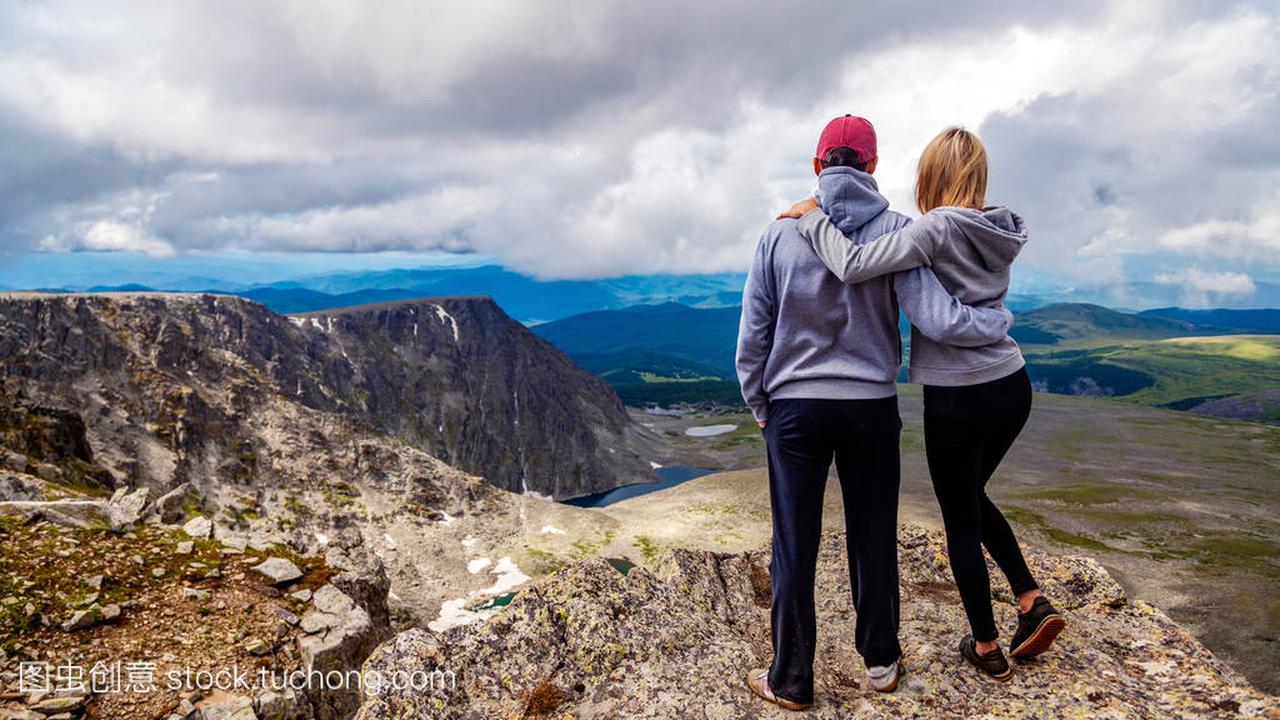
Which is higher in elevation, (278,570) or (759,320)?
(759,320)

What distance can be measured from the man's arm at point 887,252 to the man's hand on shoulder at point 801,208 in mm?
579

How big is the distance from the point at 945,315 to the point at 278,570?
15333mm

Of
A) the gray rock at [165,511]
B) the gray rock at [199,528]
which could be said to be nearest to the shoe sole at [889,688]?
the gray rock at [199,528]

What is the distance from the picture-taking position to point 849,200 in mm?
6457

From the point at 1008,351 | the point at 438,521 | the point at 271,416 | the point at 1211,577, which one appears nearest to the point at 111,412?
the point at 271,416

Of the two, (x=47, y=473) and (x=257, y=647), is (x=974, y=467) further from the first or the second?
(x=47, y=473)

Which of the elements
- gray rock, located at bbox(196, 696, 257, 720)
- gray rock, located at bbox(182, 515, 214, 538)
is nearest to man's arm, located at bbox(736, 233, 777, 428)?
gray rock, located at bbox(196, 696, 257, 720)

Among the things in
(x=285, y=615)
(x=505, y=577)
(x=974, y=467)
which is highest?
(x=974, y=467)

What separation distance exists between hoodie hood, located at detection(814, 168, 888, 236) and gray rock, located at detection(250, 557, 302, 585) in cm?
1448

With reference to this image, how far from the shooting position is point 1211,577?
4328 inches

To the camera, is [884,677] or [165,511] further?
[165,511]

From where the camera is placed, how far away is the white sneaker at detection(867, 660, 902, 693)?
6762 millimetres

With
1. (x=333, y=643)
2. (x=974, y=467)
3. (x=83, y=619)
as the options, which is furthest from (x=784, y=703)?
(x=83, y=619)

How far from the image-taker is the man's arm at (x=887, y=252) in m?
6.00
